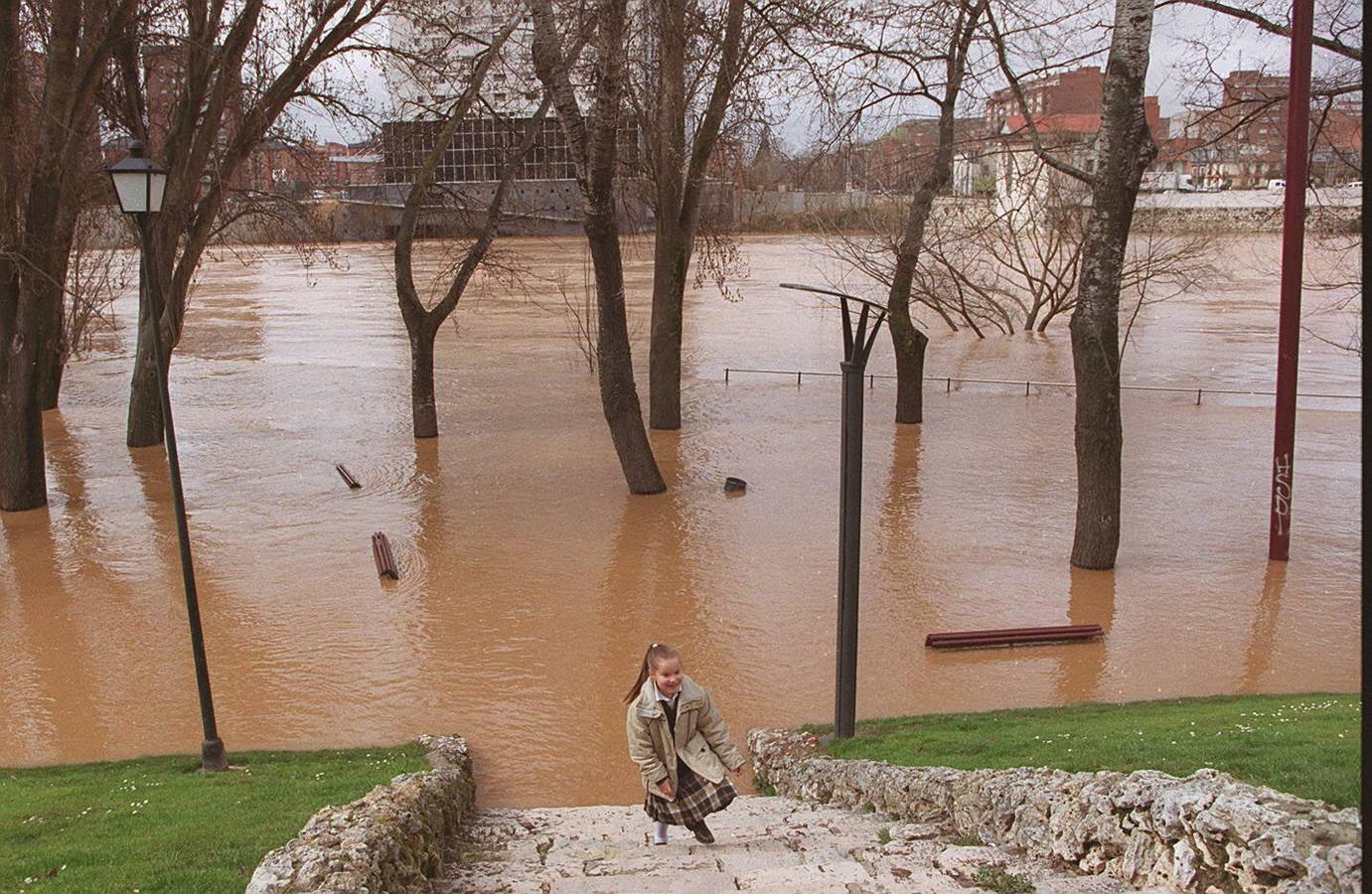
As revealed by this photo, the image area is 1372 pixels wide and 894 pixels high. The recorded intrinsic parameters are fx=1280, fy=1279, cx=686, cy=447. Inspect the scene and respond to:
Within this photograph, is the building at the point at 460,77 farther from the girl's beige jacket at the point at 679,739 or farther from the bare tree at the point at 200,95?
the girl's beige jacket at the point at 679,739

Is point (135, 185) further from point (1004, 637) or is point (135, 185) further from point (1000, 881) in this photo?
point (1004, 637)

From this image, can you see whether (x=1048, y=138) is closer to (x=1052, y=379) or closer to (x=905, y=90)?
(x=1052, y=379)

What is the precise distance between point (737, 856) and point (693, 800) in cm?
36

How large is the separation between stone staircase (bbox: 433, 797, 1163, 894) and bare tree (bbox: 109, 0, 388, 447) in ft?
45.0

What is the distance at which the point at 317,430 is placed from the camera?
23969 mm

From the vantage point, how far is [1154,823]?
4953 mm

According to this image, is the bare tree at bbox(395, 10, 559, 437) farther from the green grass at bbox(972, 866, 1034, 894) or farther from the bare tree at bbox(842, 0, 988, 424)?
the green grass at bbox(972, 866, 1034, 894)

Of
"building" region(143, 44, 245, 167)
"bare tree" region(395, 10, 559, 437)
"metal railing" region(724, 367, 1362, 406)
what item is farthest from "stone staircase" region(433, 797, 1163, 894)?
"metal railing" region(724, 367, 1362, 406)

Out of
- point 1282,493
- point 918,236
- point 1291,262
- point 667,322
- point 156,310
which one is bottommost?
point 1282,493

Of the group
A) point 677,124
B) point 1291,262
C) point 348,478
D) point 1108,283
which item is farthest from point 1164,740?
point 677,124

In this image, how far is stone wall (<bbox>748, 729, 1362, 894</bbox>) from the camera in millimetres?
4277

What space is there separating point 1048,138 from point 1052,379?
587 cm

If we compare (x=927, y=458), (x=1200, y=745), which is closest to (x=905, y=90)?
(x=927, y=458)

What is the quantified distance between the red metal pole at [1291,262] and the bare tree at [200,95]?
1379cm
